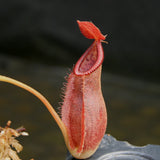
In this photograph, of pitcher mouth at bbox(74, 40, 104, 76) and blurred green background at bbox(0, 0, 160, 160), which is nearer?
pitcher mouth at bbox(74, 40, 104, 76)

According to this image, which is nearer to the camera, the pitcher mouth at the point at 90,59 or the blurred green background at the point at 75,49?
the pitcher mouth at the point at 90,59

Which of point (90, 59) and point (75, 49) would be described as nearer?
point (90, 59)

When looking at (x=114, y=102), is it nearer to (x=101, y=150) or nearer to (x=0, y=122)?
(x=0, y=122)

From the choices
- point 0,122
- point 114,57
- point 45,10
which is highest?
point 45,10

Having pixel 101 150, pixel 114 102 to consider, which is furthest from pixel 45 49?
pixel 101 150

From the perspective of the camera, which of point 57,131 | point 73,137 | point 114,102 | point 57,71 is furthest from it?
point 57,71

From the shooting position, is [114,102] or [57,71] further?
[57,71]

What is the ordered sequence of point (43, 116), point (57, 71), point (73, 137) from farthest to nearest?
1. point (57, 71)
2. point (43, 116)
3. point (73, 137)

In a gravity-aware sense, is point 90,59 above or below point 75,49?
above
